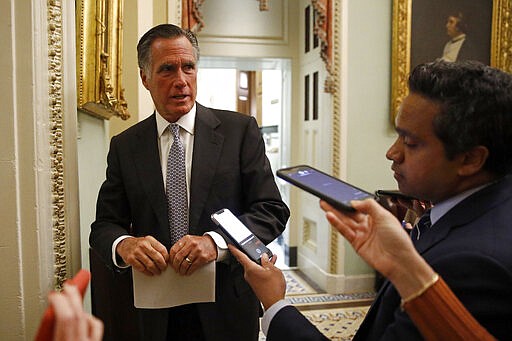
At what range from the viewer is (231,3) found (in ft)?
17.5

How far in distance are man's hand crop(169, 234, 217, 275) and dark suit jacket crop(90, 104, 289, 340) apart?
0.11 meters

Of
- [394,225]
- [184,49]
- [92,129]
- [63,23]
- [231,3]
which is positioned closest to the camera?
Answer: [394,225]

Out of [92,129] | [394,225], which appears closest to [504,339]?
[394,225]

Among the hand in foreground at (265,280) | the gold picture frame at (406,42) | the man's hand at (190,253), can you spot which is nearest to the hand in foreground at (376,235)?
the hand in foreground at (265,280)

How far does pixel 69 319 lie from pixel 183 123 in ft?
3.65

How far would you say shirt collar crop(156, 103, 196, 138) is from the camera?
158 cm

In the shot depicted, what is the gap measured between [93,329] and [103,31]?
1500 mm

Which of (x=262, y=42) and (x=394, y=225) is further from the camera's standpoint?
(x=262, y=42)

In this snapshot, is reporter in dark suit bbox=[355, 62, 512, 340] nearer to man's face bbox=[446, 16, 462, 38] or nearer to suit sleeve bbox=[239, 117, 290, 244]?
suit sleeve bbox=[239, 117, 290, 244]

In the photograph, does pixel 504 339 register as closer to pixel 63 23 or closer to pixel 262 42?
pixel 63 23

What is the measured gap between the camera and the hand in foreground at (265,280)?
1.15 meters

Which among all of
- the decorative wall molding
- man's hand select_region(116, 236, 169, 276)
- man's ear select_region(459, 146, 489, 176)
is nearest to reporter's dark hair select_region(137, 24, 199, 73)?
man's hand select_region(116, 236, 169, 276)

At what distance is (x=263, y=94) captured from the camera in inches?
339

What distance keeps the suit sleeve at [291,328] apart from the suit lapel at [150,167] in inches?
20.8
